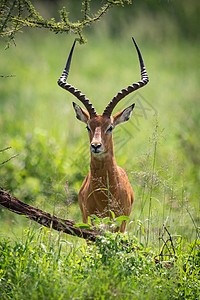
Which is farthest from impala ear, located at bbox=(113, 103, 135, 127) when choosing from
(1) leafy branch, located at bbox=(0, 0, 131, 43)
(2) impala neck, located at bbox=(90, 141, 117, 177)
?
(1) leafy branch, located at bbox=(0, 0, 131, 43)

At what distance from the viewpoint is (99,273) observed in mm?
3924

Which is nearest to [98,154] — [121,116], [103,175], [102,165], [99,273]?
[102,165]

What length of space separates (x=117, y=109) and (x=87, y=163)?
14.6ft

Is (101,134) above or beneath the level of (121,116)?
beneath

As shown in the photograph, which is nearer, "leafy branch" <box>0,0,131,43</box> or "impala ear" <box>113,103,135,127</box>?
"leafy branch" <box>0,0,131,43</box>

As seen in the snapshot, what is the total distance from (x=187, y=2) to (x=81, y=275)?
19.4 m

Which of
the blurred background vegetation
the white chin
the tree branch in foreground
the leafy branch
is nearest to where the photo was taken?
the tree branch in foreground

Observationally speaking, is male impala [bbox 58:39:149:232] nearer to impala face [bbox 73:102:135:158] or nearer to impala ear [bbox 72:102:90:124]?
impala face [bbox 73:102:135:158]

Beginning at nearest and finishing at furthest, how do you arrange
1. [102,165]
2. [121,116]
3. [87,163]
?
[102,165]
[121,116]
[87,163]

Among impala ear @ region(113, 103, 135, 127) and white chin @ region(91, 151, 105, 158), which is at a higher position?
impala ear @ region(113, 103, 135, 127)

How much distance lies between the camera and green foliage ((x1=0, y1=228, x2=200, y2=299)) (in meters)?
3.70

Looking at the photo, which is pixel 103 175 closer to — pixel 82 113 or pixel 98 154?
pixel 98 154

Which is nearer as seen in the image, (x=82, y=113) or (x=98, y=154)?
(x=98, y=154)

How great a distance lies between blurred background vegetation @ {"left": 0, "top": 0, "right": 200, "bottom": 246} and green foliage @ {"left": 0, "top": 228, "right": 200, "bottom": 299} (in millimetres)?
398
